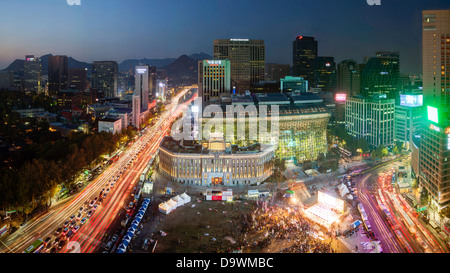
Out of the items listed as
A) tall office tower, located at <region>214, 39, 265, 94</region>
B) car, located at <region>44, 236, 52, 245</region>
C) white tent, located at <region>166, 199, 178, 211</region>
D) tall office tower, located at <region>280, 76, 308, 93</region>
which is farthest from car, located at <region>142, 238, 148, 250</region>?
tall office tower, located at <region>214, 39, 265, 94</region>

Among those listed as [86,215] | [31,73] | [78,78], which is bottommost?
[86,215]

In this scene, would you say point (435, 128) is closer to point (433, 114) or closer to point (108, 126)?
point (433, 114)

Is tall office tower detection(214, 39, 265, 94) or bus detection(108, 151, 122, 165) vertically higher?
tall office tower detection(214, 39, 265, 94)

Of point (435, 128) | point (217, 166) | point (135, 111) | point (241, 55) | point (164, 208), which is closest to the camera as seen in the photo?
point (164, 208)

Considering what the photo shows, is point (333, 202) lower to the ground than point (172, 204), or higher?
higher

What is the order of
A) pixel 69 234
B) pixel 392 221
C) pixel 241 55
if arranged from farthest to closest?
1. pixel 241 55
2. pixel 392 221
3. pixel 69 234

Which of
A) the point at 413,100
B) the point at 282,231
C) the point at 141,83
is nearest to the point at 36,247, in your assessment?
the point at 282,231

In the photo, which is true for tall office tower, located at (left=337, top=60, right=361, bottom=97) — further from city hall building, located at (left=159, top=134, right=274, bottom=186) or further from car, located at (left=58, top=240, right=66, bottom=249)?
car, located at (left=58, top=240, right=66, bottom=249)
